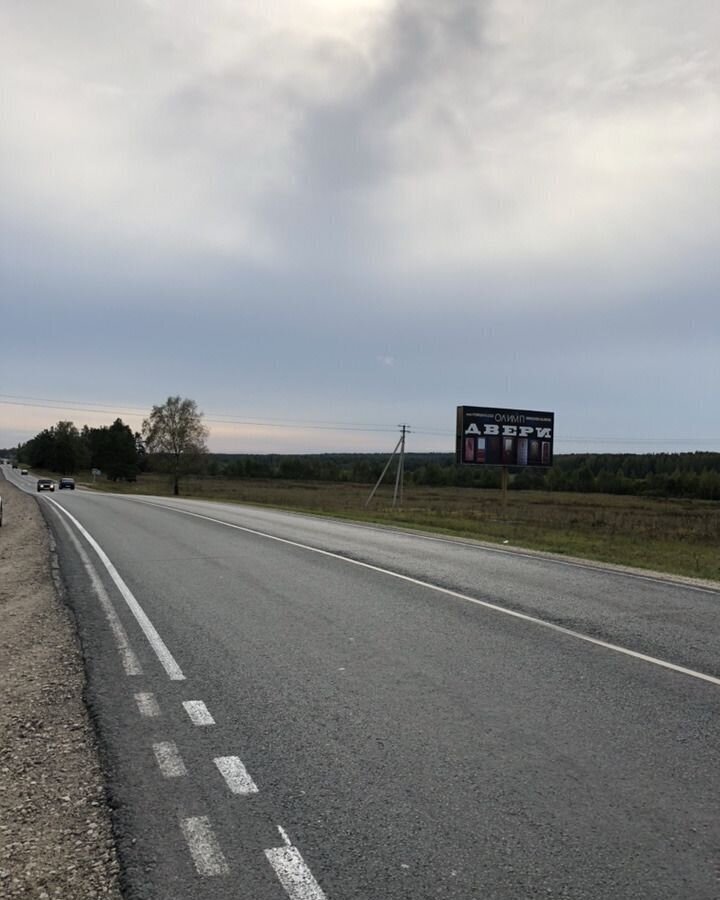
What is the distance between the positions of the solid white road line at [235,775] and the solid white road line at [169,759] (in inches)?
8.6

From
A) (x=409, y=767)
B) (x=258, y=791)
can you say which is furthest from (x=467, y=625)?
(x=258, y=791)

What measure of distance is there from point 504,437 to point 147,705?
34313mm

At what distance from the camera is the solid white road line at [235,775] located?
13.3 ft

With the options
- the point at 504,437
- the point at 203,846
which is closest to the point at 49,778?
the point at 203,846

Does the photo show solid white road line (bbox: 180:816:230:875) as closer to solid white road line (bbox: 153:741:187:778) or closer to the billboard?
solid white road line (bbox: 153:741:187:778)

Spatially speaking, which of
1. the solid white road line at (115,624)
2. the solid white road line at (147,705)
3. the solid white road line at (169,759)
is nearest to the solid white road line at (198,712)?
the solid white road line at (147,705)

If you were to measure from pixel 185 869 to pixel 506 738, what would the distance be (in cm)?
238

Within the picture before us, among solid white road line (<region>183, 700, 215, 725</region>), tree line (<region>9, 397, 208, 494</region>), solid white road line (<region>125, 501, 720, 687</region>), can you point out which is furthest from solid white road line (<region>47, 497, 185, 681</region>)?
tree line (<region>9, 397, 208, 494</region>)

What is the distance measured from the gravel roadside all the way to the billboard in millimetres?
30655

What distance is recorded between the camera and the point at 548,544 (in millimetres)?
20516

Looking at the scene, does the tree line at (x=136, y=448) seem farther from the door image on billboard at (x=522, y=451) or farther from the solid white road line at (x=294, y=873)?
the solid white road line at (x=294, y=873)

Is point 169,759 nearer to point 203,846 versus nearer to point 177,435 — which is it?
point 203,846

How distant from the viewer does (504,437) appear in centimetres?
3847

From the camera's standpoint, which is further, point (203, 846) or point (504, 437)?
point (504, 437)
